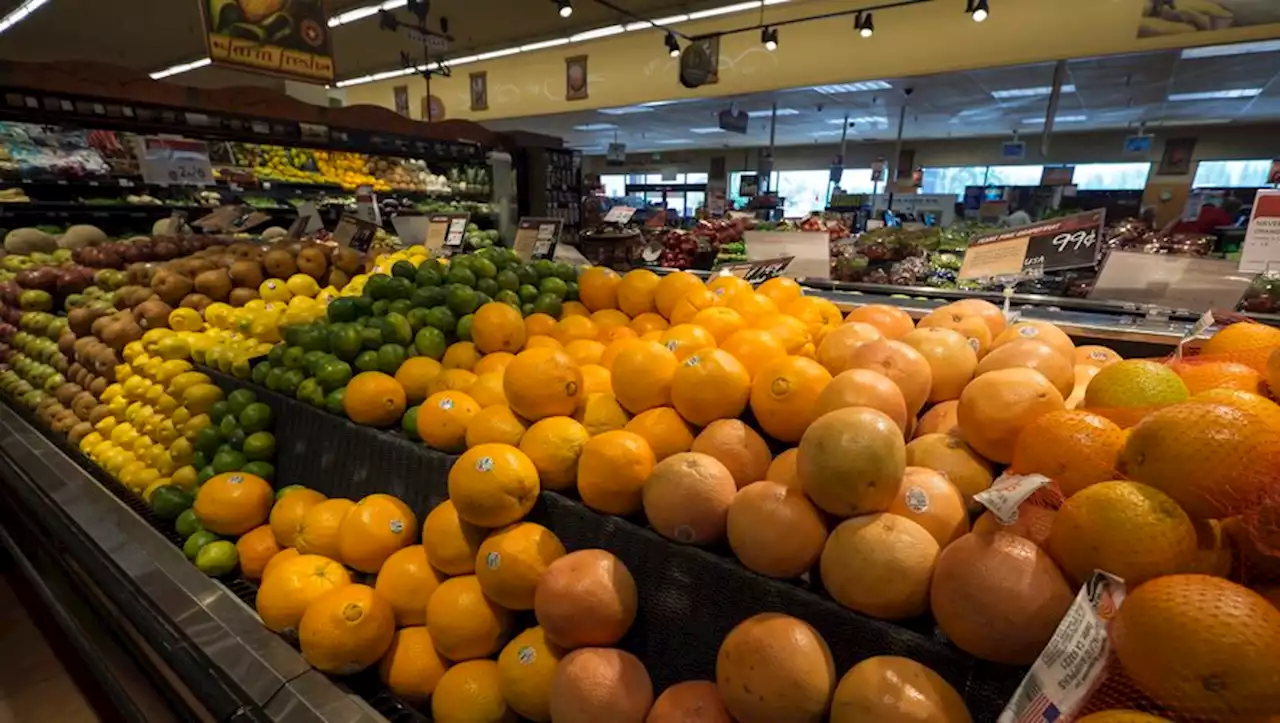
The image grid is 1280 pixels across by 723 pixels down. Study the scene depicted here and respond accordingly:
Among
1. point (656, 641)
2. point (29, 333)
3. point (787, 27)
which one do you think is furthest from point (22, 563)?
point (787, 27)

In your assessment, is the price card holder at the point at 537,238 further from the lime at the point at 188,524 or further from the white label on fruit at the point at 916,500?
the white label on fruit at the point at 916,500

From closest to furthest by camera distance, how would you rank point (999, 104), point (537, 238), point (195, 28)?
point (537, 238), point (195, 28), point (999, 104)

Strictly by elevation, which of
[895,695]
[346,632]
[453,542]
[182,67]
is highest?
[182,67]

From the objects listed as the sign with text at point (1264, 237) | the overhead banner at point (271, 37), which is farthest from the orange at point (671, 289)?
the overhead banner at point (271, 37)

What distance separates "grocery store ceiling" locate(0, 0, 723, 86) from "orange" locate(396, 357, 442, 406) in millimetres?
8733

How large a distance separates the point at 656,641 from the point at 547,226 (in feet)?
7.48

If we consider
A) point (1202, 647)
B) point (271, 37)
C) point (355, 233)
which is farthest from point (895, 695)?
point (271, 37)

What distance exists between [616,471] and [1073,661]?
72 centimetres

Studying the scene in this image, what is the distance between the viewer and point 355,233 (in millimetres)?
3492

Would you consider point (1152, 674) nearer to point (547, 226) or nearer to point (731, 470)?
point (731, 470)

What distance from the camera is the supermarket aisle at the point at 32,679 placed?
2.31m

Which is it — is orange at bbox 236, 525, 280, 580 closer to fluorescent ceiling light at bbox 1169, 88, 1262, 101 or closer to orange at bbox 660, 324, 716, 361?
orange at bbox 660, 324, 716, 361

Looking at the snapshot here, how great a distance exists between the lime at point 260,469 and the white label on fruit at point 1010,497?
191 centimetres

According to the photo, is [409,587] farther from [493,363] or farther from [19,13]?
[19,13]
